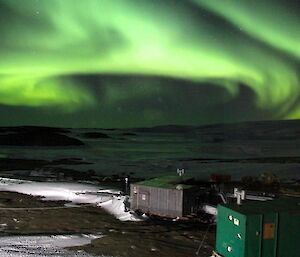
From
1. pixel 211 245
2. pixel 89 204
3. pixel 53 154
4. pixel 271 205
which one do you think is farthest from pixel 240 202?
pixel 53 154

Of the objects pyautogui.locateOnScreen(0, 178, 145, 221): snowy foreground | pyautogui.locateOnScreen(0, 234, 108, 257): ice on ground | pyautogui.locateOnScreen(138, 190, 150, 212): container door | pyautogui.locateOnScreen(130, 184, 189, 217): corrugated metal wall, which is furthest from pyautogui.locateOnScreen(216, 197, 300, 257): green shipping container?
pyautogui.locateOnScreen(138, 190, 150, 212): container door

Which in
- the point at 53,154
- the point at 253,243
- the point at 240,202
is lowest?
the point at 53,154

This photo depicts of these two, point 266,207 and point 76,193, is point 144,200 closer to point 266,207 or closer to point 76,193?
point 76,193

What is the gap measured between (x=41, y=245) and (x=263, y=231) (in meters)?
6.78

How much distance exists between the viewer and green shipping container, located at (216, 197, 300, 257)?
9930 mm

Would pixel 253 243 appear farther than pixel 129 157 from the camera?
No

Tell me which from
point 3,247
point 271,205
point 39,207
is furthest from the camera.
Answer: point 39,207

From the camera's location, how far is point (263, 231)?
1005cm

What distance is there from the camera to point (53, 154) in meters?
51.7

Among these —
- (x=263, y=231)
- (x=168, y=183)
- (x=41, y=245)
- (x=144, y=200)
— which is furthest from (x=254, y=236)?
(x=144, y=200)

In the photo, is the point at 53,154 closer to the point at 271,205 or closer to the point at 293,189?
the point at 293,189

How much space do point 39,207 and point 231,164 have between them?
93.9 ft

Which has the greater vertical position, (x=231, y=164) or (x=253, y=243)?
(x=253, y=243)

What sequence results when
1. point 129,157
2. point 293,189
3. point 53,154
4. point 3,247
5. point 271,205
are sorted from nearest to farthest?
point 271,205 → point 3,247 → point 293,189 → point 129,157 → point 53,154
